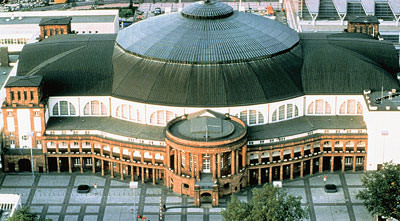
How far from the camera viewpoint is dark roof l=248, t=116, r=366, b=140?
18350cm

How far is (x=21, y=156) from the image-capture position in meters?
189

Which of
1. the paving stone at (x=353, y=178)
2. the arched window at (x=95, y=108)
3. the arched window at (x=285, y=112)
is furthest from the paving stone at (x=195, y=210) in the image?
the arched window at (x=95, y=108)

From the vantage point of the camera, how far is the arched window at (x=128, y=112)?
7485 inches

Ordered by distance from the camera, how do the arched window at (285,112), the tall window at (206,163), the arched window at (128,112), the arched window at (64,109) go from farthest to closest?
1. the arched window at (64,109)
2. the arched window at (128,112)
3. the arched window at (285,112)
4. the tall window at (206,163)

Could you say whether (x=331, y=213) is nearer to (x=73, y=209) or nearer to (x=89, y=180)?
(x=73, y=209)

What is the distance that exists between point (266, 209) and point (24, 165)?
206 ft

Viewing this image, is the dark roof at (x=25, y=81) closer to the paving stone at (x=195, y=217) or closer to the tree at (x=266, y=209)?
the paving stone at (x=195, y=217)

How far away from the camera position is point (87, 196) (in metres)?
180

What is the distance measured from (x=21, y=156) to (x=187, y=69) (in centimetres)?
4106

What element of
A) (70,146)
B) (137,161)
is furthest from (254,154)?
(70,146)

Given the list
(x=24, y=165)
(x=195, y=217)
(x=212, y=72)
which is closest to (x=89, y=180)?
(x=24, y=165)

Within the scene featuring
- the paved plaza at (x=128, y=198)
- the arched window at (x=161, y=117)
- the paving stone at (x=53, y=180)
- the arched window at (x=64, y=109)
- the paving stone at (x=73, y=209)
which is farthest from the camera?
the arched window at (x=64, y=109)

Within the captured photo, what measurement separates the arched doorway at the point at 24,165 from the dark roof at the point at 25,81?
16.9 meters

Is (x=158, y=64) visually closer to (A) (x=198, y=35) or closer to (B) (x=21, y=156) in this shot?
(A) (x=198, y=35)
